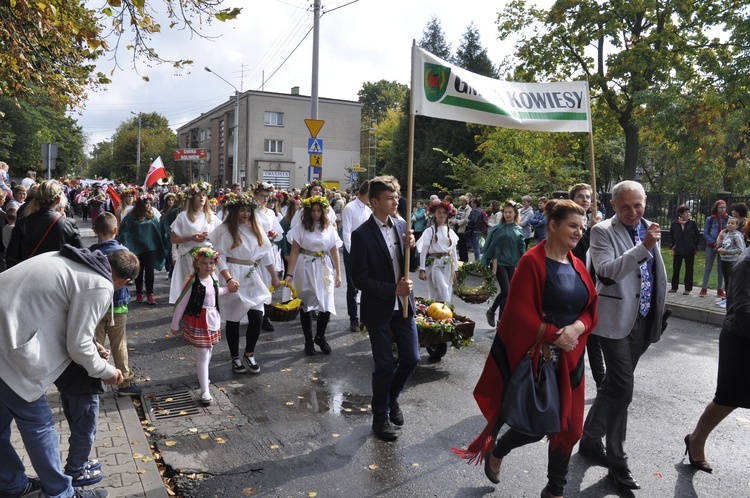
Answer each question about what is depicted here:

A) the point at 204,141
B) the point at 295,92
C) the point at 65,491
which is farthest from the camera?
the point at 204,141

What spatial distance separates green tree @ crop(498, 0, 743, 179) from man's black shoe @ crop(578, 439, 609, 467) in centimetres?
1857

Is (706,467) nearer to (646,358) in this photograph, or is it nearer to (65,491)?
(646,358)

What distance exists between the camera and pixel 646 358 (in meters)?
7.82

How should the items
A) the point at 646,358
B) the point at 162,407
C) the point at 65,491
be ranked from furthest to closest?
the point at 646,358 → the point at 162,407 → the point at 65,491

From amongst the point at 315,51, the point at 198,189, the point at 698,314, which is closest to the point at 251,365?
the point at 198,189

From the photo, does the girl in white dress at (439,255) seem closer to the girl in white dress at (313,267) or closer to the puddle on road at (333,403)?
the girl in white dress at (313,267)

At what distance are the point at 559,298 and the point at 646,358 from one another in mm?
4645

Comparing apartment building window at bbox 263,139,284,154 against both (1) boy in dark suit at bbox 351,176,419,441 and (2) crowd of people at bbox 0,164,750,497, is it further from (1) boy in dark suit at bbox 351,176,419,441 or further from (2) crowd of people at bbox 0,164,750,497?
(1) boy in dark suit at bbox 351,176,419,441

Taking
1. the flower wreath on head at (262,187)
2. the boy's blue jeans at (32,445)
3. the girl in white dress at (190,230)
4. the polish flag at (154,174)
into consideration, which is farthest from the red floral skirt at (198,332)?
the polish flag at (154,174)

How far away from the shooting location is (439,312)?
7.30 metres

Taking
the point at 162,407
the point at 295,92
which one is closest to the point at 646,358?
the point at 162,407

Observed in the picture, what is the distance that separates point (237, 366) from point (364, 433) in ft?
7.35

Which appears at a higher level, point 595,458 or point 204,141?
point 204,141

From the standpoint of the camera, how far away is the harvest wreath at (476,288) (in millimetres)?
8875
